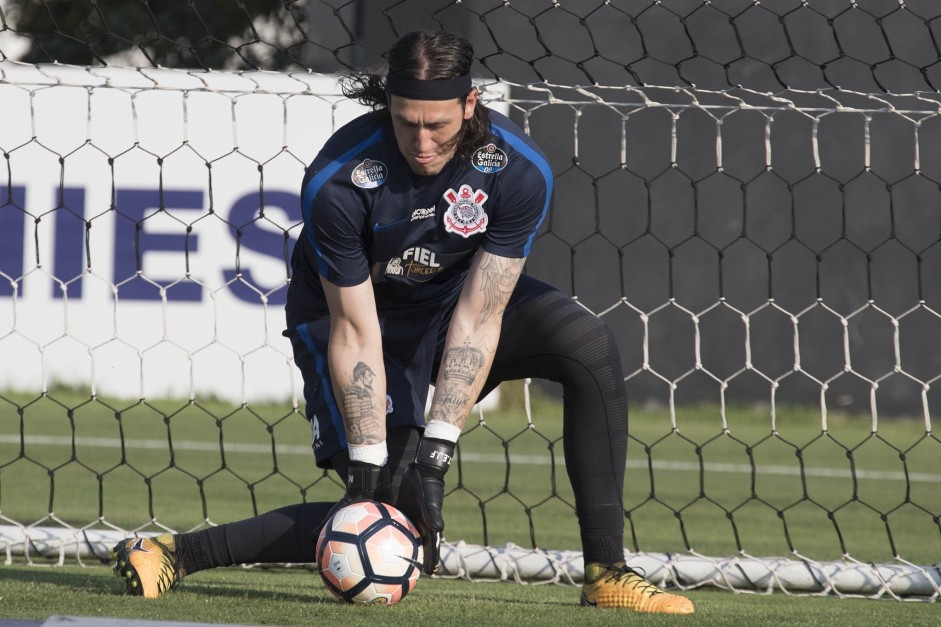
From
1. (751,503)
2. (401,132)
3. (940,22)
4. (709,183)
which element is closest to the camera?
(401,132)

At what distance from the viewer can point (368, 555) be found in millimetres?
2912

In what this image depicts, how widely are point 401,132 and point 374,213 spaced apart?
25 centimetres

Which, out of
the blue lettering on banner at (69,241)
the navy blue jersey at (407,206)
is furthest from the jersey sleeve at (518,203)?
the blue lettering on banner at (69,241)

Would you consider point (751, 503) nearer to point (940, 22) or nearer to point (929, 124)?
point (940, 22)

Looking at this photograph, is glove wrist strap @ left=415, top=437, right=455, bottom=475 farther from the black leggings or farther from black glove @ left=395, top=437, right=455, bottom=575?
the black leggings

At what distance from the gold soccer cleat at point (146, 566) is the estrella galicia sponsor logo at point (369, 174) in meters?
1.08

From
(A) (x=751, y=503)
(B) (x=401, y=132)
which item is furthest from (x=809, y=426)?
(B) (x=401, y=132)

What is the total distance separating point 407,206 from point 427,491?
2.38ft

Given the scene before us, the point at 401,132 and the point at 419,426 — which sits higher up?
the point at 401,132

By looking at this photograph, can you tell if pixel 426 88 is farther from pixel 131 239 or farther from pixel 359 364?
pixel 131 239

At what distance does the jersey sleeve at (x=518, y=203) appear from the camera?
3.14 meters

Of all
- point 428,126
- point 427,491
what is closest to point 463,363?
point 427,491

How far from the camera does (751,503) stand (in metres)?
6.13

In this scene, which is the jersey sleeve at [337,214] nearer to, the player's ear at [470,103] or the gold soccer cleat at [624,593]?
the player's ear at [470,103]
